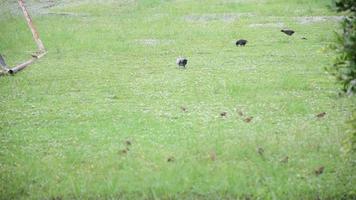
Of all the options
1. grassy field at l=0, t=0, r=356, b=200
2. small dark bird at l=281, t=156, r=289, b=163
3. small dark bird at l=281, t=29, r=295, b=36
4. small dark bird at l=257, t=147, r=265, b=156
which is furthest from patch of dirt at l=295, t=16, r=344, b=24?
small dark bird at l=281, t=156, r=289, b=163

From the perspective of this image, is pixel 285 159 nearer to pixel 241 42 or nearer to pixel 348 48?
pixel 348 48

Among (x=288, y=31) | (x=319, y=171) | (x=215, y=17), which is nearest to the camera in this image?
(x=319, y=171)

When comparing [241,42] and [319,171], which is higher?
[319,171]

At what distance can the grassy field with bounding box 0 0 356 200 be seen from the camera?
371 inches

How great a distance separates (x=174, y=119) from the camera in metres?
13.2

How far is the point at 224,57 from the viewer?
22.3 metres

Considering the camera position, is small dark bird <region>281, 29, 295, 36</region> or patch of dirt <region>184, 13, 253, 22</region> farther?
patch of dirt <region>184, 13, 253, 22</region>

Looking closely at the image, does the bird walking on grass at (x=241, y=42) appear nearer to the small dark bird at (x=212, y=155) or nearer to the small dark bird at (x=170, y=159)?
the small dark bird at (x=212, y=155)

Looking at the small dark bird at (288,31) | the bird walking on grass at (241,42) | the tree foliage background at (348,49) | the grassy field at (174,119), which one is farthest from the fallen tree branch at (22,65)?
the tree foliage background at (348,49)

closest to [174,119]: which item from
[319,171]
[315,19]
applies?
[319,171]

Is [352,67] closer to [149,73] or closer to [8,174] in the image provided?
[8,174]

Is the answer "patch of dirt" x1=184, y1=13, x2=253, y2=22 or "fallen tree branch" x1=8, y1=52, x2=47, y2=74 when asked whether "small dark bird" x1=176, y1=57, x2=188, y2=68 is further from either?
"patch of dirt" x1=184, y1=13, x2=253, y2=22

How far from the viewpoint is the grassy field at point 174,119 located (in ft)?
30.9

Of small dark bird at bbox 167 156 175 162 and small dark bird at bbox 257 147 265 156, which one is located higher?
small dark bird at bbox 167 156 175 162
